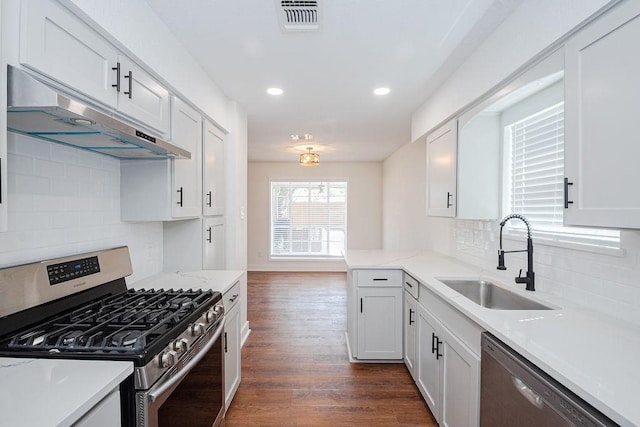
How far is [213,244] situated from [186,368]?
1514 millimetres

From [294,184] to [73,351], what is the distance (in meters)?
6.12

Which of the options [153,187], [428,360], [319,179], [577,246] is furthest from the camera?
[319,179]

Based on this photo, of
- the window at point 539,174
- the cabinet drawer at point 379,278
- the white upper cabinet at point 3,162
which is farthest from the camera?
the cabinet drawer at point 379,278

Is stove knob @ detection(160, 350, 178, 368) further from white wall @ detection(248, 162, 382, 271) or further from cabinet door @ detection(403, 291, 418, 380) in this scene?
white wall @ detection(248, 162, 382, 271)

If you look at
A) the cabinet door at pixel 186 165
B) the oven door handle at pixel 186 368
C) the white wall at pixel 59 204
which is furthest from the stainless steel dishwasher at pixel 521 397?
the white wall at pixel 59 204

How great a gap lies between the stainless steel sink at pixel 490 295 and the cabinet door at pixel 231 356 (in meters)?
1.52

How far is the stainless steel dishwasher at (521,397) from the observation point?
0.90 metres

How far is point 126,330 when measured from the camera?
1.24m

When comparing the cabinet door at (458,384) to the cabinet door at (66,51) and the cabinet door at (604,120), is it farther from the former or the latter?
the cabinet door at (66,51)

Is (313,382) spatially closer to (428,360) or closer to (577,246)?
(428,360)

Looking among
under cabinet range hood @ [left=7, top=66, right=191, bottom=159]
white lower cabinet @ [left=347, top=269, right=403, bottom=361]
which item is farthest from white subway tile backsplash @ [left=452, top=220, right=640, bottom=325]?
under cabinet range hood @ [left=7, top=66, right=191, bottom=159]

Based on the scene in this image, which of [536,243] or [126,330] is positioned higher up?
[536,243]

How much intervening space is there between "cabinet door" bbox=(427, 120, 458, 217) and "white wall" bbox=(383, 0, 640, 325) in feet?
0.52

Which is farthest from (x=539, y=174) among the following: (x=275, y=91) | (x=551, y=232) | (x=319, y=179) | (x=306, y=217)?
(x=306, y=217)
